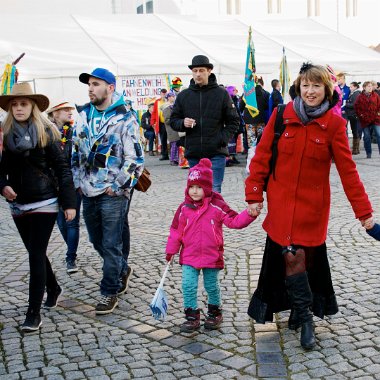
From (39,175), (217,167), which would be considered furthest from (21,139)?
(217,167)

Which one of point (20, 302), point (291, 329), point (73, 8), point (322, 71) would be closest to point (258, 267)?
point (291, 329)

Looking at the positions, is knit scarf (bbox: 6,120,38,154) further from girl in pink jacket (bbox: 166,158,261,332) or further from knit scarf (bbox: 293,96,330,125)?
knit scarf (bbox: 293,96,330,125)

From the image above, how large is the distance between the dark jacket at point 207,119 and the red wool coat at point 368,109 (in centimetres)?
924

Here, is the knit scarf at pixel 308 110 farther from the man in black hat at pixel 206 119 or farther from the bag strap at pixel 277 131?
the man in black hat at pixel 206 119

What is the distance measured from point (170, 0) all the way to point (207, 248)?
1008 inches

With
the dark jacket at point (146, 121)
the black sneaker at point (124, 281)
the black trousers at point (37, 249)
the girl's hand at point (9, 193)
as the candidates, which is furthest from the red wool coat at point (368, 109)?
the girl's hand at point (9, 193)

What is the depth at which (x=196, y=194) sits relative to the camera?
4531mm

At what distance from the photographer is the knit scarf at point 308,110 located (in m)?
4.09

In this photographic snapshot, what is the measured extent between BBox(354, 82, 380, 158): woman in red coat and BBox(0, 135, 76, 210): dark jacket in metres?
11.5

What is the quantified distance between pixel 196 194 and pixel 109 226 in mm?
867

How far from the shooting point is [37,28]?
63.9 feet

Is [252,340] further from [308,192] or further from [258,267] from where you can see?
[258,267]

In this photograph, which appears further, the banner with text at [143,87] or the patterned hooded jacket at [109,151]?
the banner with text at [143,87]

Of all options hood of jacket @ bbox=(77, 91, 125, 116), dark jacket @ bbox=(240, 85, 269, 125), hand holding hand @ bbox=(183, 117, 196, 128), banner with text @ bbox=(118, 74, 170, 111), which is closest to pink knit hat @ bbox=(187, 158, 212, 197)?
hood of jacket @ bbox=(77, 91, 125, 116)
